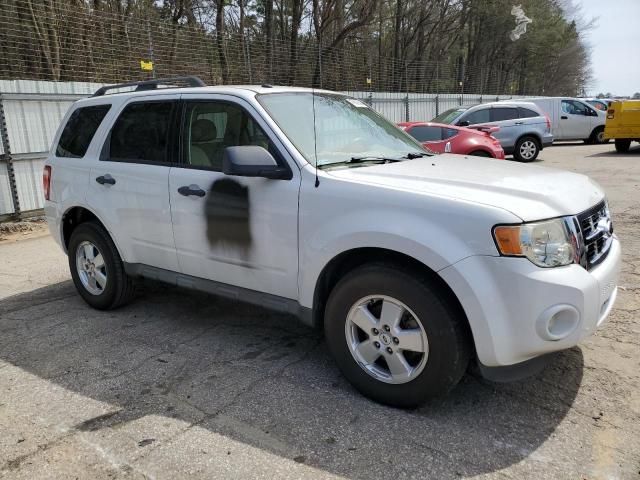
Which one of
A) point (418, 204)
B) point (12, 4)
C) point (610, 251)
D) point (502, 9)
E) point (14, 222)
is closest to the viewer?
point (418, 204)

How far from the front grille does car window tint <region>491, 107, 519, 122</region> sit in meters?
12.4

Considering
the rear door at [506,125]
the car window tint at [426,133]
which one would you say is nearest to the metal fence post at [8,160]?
the car window tint at [426,133]

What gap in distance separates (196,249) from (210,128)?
0.87m

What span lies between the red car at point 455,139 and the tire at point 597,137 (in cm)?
1150

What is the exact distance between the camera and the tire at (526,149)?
1499cm

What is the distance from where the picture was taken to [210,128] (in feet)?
12.5

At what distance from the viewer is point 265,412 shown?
304 cm

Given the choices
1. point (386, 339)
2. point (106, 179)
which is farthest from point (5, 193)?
point (386, 339)

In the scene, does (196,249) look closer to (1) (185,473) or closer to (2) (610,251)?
(1) (185,473)

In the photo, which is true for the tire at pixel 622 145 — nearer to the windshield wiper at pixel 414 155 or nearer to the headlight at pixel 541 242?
the windshield wiper at pixel 414 155

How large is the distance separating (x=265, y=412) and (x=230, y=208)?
4.27ft

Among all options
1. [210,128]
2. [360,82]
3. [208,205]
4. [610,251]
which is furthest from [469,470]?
[360,82]

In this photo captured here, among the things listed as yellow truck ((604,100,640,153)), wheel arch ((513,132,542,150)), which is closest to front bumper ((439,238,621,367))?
wheel arch ((513,132,542,150))

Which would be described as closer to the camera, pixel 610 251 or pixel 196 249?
pixel 610 251
